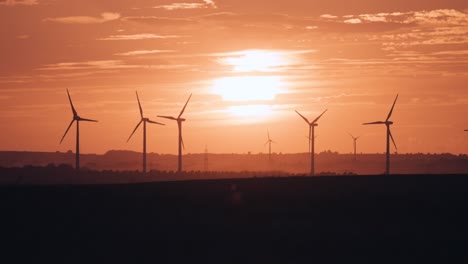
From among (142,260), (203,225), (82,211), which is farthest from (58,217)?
(142,260)

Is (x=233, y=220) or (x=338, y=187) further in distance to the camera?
(x=338, y=187)

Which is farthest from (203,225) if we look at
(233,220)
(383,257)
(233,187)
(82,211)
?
(233,187)

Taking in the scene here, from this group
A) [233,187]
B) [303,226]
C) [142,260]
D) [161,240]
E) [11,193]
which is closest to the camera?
[142,260]

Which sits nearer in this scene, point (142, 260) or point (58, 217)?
point (142, 260)

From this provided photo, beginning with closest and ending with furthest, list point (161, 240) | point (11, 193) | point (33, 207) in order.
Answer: point (161, 240), point (33, 207), point (11, 193)

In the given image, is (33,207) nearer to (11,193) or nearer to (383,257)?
(11,193)

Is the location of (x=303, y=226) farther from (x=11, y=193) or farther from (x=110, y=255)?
(x=11, y=193)

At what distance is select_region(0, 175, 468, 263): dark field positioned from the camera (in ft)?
156

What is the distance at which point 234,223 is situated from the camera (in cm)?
5553

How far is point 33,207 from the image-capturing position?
5862 centimetres

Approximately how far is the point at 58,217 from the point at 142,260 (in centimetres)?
1197

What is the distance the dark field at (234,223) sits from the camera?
4747 cm

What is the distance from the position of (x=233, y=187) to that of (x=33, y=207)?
16.5 meters

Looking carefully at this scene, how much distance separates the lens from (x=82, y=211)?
57594 millimetres
